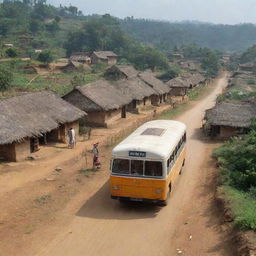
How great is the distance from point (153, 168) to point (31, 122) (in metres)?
11.9

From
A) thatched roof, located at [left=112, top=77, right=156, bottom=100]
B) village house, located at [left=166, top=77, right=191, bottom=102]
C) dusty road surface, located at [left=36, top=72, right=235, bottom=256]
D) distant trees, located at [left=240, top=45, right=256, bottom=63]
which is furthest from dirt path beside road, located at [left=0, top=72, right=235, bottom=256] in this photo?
distant trees, located at [left=240, top=45, right=256, bottom=63]

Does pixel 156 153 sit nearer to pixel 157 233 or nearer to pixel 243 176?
pixel 157 233

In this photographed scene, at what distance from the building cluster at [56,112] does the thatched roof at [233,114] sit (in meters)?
9.24

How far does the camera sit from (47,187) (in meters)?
18.7

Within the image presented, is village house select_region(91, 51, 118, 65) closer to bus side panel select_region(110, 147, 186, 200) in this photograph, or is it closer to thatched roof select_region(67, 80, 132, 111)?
thatched roof select_region(67, 80, 132, 111)

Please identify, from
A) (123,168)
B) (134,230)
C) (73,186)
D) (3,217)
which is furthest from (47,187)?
(134,230)

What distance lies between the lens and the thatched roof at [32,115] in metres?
22.6

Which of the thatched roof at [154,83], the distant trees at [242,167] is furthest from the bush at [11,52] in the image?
the distant trees at [242,167]

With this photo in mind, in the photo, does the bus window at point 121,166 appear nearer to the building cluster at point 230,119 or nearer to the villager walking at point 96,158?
the villager walking at point 96,158

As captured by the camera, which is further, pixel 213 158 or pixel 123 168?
pixel 213 158

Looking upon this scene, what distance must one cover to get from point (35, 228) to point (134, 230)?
371cm

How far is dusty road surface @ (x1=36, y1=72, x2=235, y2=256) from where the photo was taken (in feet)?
41.9

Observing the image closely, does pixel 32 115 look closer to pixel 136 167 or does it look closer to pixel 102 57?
pixel 136 167

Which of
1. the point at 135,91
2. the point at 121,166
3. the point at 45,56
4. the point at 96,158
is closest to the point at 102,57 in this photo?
the point at 45,56
